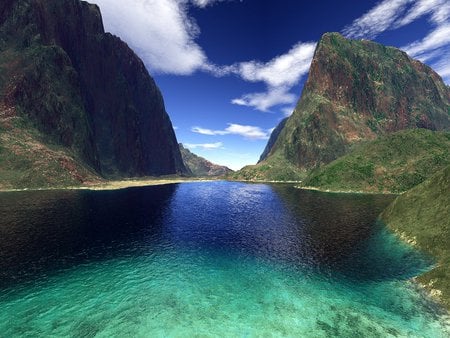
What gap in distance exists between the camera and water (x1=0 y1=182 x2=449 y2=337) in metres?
36.2

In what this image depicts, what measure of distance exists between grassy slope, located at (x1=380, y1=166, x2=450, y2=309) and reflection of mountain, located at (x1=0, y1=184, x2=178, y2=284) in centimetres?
5540

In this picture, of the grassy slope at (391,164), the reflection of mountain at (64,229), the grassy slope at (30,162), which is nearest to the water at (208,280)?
the reflection of mountain at (64,229)

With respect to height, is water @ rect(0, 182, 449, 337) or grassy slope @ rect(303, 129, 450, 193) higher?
grassy slope @ rect(303, 129, 450, 193)

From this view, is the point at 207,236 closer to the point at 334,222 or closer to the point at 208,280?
the point at 208,280

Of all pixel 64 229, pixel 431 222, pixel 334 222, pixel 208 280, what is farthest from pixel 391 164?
pixel 64 229

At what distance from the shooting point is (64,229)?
79.4 m

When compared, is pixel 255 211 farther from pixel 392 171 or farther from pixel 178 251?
pixel 392 171

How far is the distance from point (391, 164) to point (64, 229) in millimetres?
168941

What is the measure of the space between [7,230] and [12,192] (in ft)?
283

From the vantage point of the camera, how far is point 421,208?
66312 millimetres

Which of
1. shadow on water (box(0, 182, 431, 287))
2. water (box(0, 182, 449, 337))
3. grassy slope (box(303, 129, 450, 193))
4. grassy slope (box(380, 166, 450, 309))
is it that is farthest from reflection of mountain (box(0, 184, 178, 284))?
grassy slope (box(303, 129, 450, 193))

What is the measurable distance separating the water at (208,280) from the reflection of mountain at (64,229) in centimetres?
39

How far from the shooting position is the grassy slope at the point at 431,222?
44.1 metres

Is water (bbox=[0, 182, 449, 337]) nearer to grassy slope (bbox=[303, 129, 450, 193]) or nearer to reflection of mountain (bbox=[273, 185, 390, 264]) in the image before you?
reflection of mountain (bbox=[273, 185, 390, 264])
